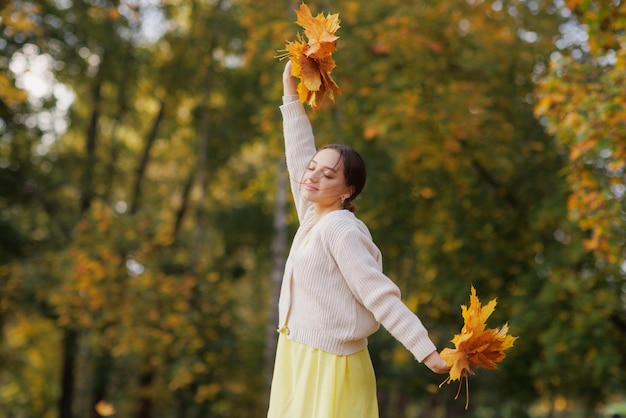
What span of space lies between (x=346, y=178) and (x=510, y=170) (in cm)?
706

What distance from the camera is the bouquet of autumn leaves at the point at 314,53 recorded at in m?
2.75

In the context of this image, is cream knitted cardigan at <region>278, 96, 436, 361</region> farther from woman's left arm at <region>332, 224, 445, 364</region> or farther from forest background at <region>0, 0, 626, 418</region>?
forest background at <region>0, 0, 626, 418</region>

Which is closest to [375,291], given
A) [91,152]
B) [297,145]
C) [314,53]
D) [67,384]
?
[297,145]

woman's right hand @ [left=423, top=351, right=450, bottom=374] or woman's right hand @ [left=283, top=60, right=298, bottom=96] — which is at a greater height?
woman's right hand @ [left=283, top=60, right=298, bottom=96]

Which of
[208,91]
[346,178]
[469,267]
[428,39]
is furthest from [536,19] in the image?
[346,178]

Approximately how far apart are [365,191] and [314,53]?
6.59 metres

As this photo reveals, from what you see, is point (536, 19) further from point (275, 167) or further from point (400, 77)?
point (275, 167)

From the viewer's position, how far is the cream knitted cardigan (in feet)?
Answer: 8.12

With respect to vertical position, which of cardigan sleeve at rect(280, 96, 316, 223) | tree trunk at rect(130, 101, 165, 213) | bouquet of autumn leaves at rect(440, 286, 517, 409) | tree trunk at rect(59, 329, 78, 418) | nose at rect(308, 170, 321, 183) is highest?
tree trunk at rect(130, 101, 165, 213)

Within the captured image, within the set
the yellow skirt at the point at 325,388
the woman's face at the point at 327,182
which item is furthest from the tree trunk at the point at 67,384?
the woman's face at the point at 327,182

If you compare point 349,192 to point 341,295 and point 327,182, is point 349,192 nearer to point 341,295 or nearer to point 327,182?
point 327,182

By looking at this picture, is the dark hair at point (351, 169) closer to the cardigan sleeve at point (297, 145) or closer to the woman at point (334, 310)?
the woman at point (334, 310)

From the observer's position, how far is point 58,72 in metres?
11.8

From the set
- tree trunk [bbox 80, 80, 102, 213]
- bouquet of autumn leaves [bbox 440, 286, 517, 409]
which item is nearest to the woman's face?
bouquet of autumn leaves [bbox 440, 286, 517, 409]
